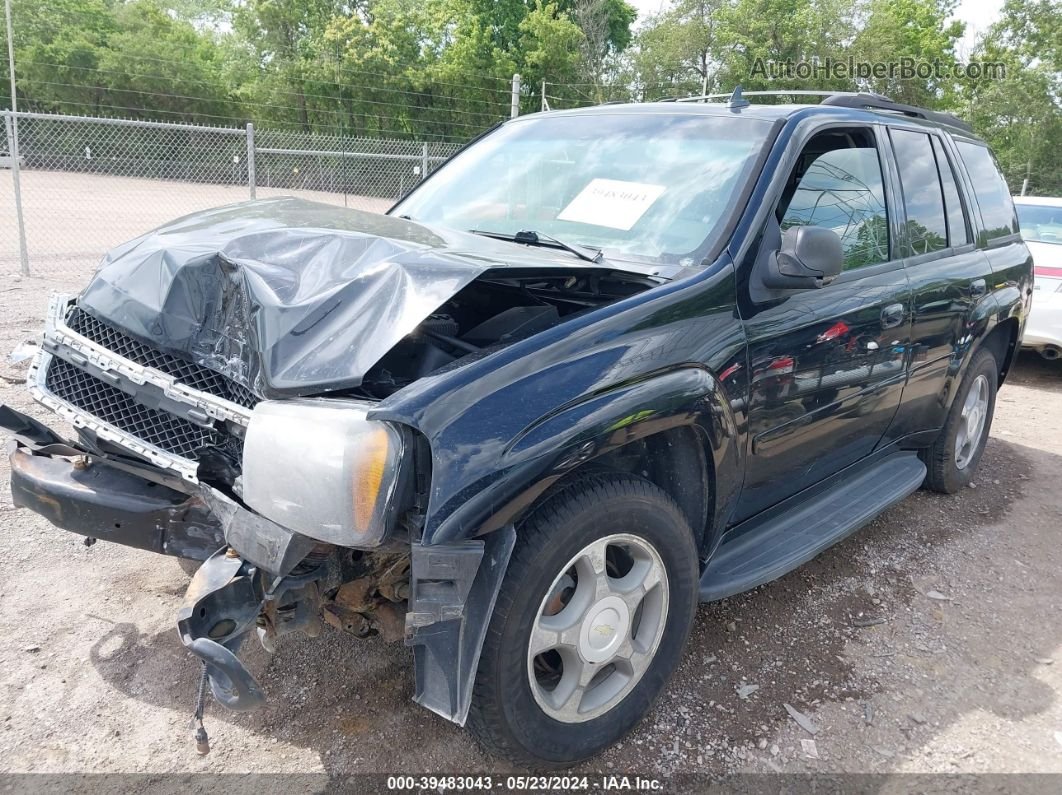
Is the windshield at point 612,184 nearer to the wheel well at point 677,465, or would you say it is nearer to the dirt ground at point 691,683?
the wheel well at point 677,465

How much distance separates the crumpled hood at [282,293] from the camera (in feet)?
6.93

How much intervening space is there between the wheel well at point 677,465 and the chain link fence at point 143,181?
27.7 ft

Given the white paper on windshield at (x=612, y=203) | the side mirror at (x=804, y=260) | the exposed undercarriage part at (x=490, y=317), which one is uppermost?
the white paper on windshield at (x=612, y=203)

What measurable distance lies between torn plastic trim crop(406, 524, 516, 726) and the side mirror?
1390mm

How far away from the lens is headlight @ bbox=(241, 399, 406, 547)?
1838mm

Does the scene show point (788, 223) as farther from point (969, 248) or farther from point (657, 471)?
point (969, 248)

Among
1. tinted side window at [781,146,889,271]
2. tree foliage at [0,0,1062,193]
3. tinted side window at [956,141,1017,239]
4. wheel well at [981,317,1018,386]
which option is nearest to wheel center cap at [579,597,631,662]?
tinted side window at [781,146,889,271]

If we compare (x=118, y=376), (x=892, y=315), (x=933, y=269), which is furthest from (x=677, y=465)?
(x=933, y=269)

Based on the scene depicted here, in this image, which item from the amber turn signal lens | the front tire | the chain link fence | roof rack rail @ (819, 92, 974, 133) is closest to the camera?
the amber turn signal lens

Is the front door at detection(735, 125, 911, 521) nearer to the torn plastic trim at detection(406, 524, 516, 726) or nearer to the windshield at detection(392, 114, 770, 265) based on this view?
the windshield at detection(392, 114, 770, 265)

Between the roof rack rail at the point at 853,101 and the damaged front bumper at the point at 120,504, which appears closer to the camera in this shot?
the damaged front bumper at the point at 120,504

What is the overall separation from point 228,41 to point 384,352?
42.8m

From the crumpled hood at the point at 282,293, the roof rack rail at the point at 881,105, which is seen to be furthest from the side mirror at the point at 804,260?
the roof rack rail at the point at 881,105

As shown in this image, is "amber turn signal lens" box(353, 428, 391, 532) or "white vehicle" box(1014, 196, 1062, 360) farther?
"white vehicle" box(1014, 196, 1062, 360)
